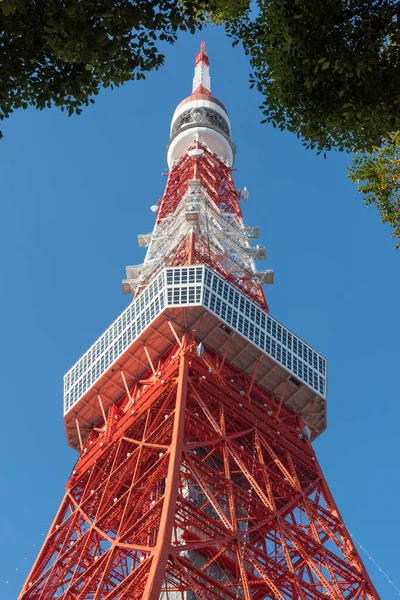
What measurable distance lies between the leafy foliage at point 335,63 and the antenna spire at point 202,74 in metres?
53.4

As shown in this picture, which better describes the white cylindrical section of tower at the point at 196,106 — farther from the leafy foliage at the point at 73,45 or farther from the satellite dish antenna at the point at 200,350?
the leafy foliage at the point at 73,45

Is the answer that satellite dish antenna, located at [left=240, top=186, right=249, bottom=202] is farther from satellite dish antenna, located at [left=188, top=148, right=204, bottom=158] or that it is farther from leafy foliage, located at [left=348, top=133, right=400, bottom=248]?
leafy foliage, located at [left=348, top=133, right=400, bottom=248]

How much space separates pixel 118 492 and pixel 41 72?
2530cm

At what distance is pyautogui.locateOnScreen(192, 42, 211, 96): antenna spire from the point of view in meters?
64.7

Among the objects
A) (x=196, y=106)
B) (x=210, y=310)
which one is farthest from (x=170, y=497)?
(x=196, y=106)

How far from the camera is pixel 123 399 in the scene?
38812mm

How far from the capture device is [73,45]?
379 inches

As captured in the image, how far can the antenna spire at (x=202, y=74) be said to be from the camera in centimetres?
6470

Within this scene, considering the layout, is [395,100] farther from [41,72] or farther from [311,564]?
[311,564]

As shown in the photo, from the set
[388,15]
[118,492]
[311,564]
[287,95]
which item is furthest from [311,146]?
[118,492]

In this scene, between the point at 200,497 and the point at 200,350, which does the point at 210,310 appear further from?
the point at 200,497

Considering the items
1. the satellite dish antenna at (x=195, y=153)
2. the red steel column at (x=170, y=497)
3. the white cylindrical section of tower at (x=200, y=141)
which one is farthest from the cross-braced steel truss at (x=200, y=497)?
the white cylindrical section of tower at (x=200, y=141)

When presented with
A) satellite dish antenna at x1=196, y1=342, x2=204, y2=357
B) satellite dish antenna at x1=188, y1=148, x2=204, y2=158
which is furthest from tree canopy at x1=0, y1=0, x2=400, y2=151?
satellite dish antenna at x1=188, y1=148, x2=204, y2=158

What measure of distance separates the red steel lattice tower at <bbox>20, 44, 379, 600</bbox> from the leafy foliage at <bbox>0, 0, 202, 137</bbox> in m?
16.8
